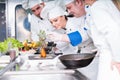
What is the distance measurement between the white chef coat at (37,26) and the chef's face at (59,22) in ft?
0.71

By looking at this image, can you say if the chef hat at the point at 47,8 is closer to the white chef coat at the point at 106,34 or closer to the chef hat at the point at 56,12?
the chef hat at the point at 56,12

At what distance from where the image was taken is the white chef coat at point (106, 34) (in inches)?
78.3

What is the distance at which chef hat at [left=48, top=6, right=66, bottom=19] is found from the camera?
4250mm

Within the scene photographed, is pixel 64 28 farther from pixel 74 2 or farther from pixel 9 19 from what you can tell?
pixel 9 19

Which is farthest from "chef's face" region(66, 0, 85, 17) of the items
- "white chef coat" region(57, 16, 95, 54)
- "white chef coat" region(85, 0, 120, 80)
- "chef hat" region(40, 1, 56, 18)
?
"white chef coat" region(85, 0, 120, 80)

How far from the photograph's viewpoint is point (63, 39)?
9.94ft

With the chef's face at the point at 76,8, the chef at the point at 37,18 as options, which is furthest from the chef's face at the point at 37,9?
the chef's face at the point at 76,8

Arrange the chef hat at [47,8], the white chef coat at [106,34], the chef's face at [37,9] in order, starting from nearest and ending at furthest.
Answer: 1. the white chef coat at [106,34]
2. the chef hat at [47,8]
3. the chef's face at [37,9]

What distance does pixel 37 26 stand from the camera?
466 centimetres

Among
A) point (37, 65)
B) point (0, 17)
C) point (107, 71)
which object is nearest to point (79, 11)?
point (0, 17)

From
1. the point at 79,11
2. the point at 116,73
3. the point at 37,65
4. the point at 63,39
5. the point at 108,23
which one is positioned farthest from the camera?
the point at 79,11

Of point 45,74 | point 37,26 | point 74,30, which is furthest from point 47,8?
point 45,74

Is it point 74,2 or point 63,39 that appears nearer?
point 63,39

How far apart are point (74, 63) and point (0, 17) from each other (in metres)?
2.57
